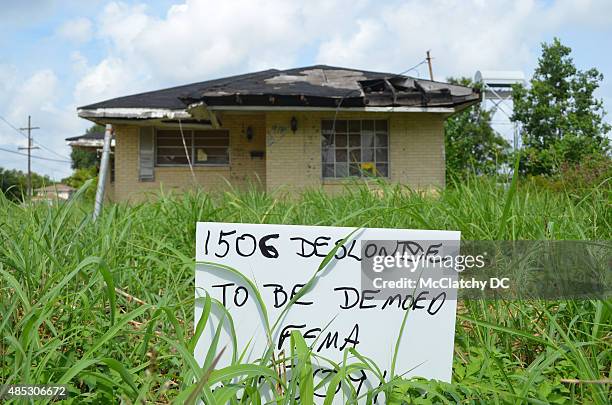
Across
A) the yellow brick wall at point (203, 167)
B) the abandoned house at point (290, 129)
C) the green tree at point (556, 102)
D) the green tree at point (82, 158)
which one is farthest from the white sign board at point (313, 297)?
the green tree at point (82, 158)

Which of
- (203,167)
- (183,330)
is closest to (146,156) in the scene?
(203,167)

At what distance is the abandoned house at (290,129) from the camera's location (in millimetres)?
10141

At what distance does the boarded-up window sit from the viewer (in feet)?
41.4

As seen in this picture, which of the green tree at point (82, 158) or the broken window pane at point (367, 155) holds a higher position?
the green tree at point (82, 158)

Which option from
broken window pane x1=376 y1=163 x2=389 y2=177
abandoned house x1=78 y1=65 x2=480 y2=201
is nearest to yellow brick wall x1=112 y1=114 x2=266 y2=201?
abandoned house x1=78 y1=65 x2=480 y2=201

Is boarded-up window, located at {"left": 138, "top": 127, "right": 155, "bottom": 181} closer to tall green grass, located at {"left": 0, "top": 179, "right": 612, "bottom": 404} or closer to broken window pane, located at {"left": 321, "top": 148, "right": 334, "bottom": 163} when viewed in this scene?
broken window pane, located at {"left": 321, "top": 148, "right": 334, "bottom": 163}

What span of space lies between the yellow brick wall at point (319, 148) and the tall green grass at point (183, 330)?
325 inches

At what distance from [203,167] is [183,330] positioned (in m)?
11.3

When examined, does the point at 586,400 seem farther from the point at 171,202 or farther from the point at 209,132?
the point at 209,132

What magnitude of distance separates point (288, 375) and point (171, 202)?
2.15 m

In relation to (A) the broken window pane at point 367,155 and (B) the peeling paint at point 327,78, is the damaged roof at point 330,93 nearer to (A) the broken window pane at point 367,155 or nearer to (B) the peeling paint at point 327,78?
(B) the peeling paint at point 327,78

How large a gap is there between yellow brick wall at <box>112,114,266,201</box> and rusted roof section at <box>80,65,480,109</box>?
3.90 feet

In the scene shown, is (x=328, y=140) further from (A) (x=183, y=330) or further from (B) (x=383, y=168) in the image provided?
(A) (x=183, y=330)

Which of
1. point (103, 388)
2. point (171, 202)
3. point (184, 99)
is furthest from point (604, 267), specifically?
point (184, 99)
